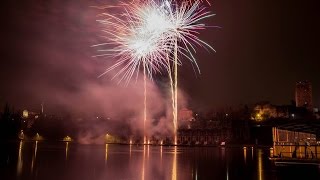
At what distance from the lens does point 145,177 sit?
78.4ft

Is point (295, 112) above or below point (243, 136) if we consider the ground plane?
above

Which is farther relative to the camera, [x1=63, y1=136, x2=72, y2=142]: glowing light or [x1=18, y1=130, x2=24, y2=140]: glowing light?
[x1=18, y1=130, x2=24, y2=140]: glowing light

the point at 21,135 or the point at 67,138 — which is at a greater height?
the point at 21,135

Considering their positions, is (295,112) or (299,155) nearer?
(299,155)

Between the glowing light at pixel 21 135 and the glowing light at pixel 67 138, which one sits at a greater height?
the glowing light at pixel 21 135

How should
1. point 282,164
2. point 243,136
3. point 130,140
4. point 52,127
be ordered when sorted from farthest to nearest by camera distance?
point 52,127 → point 130,140 → point 243,136 → point 282,164

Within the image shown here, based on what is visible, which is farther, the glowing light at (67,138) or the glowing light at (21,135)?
the glowing light at (21,135)

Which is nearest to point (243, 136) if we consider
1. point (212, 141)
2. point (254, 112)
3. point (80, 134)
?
point (212, 141)

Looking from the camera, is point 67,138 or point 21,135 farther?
point 21,135

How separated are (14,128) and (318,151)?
164 m

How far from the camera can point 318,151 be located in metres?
29.5

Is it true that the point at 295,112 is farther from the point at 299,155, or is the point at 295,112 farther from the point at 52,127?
the point at 299,155

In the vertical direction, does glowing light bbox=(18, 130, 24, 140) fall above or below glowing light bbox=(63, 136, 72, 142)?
above

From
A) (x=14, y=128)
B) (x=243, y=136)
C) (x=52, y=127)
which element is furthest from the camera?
(x=52, y=127)
